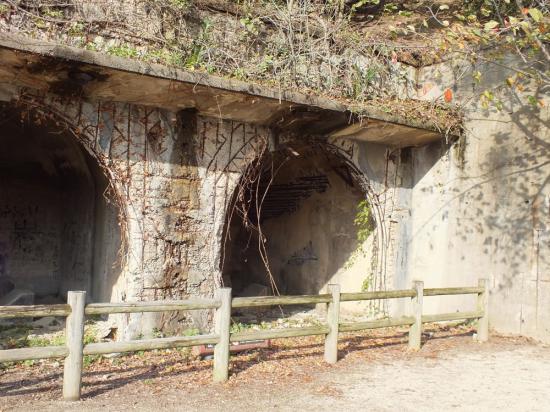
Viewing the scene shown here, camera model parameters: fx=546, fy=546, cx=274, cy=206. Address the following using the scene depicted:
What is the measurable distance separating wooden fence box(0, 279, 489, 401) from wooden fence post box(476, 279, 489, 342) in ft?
2.01

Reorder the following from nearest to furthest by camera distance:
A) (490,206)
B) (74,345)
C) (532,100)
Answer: (74,345) → (532,100) → (490,206)

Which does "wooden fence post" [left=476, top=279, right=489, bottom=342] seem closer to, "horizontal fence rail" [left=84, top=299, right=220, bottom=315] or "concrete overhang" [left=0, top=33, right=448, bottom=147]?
"concrete overhang" [left=0, top=33, right=448, bottom=147]

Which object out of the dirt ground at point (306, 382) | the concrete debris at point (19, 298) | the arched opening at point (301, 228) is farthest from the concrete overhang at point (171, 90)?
the concrete debris at point (19, 298)

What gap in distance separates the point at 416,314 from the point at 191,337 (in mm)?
3139

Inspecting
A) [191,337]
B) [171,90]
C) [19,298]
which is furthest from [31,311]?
[19,298]

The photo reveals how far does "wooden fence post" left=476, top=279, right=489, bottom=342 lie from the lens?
7730 millimetres

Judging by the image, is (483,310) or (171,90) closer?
(171,90)

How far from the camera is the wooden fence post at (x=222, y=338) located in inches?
212

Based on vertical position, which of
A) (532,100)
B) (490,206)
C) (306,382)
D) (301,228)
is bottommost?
(306,382)

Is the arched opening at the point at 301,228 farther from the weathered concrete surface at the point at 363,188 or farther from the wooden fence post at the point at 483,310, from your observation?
the wooden fence post at the point at 483,310

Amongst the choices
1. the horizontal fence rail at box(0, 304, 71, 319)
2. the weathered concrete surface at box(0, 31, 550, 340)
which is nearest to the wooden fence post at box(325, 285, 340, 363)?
the weathered concrete surface at box(0, 31, 550, 340)

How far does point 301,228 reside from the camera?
1142 cm

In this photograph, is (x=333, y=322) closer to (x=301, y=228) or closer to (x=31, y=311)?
(x=31, y=311)

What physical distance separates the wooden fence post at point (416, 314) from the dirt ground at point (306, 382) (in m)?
0.14
